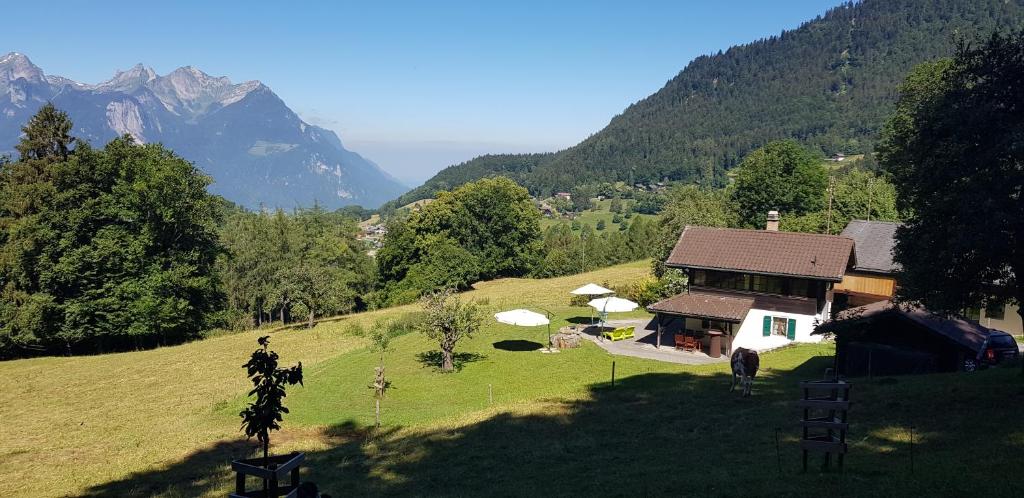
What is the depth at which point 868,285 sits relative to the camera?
42.2 meters

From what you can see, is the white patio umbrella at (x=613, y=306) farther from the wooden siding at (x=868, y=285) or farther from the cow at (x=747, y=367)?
the cow at (x=747, y=367)

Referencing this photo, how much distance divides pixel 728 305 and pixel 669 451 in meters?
22.3

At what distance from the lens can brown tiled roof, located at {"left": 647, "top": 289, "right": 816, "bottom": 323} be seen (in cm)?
3450

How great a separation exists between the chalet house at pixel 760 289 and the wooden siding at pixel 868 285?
5.35 metres

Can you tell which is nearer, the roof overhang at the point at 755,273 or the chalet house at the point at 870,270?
the roof overhang at the point at 755,273

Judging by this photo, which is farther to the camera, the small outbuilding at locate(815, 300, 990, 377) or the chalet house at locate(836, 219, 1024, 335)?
the chalet house at locate(836, 219, 1024, 335)

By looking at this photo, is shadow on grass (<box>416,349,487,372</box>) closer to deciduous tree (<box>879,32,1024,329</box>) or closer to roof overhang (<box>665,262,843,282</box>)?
roof overhang (<box>665,262,843,282</box>)

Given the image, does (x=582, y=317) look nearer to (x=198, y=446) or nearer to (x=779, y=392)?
(x=779, y=392)

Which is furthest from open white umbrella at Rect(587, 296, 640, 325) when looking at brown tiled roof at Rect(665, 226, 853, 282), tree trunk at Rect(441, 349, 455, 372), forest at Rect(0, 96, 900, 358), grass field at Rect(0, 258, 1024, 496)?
tree trunk at Rect(441, 349, 455, 372)

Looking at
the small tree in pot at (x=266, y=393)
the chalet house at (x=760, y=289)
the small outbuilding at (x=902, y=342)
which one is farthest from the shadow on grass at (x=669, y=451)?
the chalet house at (x=760, y=289)

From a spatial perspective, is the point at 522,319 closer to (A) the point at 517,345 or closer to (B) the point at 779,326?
(A) the point at 517,345

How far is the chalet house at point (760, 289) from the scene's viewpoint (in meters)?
34.7

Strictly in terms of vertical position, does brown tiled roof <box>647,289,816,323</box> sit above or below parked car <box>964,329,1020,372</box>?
above

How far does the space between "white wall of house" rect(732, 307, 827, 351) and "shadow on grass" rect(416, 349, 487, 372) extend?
15.0 meters
